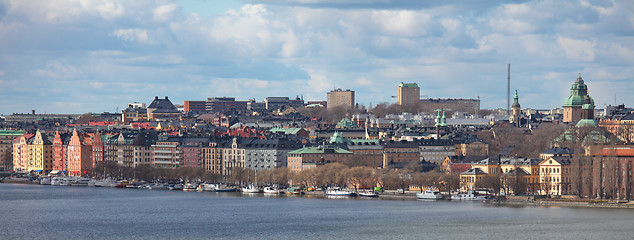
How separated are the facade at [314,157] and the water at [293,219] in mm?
13595

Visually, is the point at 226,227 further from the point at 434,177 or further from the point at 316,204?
the point at 434,177

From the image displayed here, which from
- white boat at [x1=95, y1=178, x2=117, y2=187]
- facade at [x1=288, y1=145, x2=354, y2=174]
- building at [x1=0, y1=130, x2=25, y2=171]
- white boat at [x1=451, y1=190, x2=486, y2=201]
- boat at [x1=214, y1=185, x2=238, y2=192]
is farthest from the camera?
building at [x1=0, y1=130, x2=25, y2=171]

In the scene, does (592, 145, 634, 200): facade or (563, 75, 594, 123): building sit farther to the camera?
(563, 75, 594, 123): building

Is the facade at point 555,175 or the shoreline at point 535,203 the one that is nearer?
the shoreline at point 535,203

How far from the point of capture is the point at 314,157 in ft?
340

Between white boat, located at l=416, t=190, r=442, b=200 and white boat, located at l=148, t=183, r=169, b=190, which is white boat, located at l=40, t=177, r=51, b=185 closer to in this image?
white boat, located at l=148, t=183, r=169, b=190

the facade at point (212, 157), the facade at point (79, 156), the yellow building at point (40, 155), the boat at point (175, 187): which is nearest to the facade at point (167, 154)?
the facade at point (212, 157)

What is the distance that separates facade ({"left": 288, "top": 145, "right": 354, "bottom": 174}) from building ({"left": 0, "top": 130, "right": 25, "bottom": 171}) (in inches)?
1669

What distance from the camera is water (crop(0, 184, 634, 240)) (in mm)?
63156

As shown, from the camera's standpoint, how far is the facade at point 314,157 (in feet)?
338

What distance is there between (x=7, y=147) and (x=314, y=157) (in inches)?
1869

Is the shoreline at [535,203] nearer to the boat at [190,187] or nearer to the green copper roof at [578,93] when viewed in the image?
the boat at [190,187]

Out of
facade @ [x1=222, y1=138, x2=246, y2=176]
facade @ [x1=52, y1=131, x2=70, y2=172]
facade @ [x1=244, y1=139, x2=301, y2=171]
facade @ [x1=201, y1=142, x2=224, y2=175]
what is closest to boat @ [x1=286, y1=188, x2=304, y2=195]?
facade @ [x1=244, y1=139, x2=301, y2=171]

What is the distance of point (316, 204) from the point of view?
82000 millimetres
